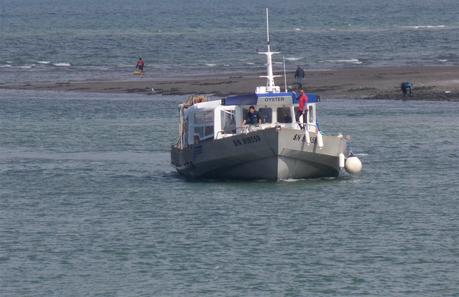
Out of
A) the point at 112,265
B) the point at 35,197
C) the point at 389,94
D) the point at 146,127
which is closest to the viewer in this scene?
the point at 112,265

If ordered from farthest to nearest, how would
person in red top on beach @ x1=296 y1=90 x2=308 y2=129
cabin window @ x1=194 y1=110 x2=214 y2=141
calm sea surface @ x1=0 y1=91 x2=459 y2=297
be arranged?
cabin window @ x1=194 y1=110 x2=214 y2=141
person in red top on beach @ x1=296 y1=90 x2=308 y2=129
calm sea surface @ x1=0 y1=91 x2=459 y2=297

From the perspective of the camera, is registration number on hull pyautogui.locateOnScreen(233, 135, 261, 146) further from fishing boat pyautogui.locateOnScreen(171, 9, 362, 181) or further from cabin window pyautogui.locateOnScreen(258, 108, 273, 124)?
cabin window pyautogui.locateOnScreen(258, 108, 273, 124)

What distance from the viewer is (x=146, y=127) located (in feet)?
192

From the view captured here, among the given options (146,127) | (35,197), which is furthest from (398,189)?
(146,127)

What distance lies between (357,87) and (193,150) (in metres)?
30.0

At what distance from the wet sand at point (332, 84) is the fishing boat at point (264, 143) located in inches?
1008

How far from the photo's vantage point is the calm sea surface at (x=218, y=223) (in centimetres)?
3059

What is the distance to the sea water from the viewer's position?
295ft

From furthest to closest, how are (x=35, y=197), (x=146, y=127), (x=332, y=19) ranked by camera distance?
(x=332, y=19), (x=146, y=127), (x=35, y=197)

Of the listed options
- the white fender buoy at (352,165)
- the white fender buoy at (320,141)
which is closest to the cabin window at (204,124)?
the white fender buoy at (320,141)

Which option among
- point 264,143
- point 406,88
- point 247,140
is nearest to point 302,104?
point 264,143

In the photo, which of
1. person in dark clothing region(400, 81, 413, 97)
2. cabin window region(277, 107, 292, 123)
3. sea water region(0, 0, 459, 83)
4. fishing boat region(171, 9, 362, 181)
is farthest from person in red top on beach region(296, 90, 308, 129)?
sea water region(0, 0, 459, 83)

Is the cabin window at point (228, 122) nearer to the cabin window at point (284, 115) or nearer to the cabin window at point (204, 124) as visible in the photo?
the cabin window at point (204, 124)

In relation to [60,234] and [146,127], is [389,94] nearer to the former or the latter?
[146,127]
